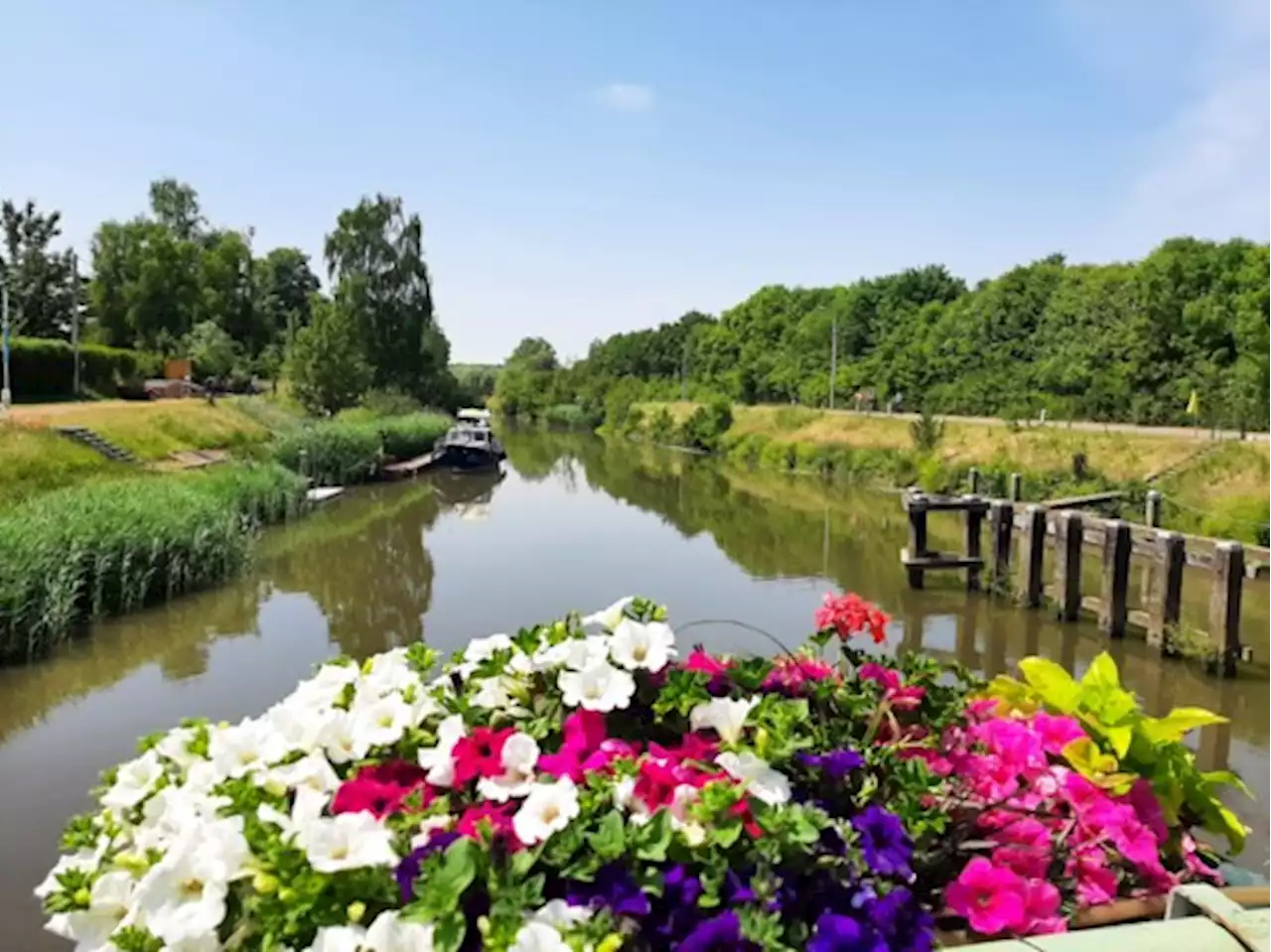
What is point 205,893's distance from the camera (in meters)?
1.46

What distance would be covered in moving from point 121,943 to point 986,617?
41.8 feet

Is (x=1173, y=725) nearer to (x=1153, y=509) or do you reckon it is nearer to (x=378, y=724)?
(x=378, y=724)

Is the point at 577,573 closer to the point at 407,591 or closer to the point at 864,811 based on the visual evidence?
the point at 407,591

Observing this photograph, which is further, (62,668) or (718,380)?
(718,380)

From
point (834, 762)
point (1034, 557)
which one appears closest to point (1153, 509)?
point (1034, 557)

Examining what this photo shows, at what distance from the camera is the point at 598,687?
1.92 m

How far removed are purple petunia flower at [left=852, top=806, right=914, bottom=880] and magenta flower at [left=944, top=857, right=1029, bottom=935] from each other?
0.13 metres

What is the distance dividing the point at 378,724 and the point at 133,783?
1.51 ft

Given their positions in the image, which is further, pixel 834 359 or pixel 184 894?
pixel 834 359

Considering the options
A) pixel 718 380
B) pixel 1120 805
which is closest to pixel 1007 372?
pixel 718 380

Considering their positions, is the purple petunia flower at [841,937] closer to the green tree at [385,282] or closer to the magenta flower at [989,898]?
the magenta flower at [989,898]

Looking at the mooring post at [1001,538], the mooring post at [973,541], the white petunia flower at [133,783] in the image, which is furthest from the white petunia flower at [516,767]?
the mooring post at [973,541]

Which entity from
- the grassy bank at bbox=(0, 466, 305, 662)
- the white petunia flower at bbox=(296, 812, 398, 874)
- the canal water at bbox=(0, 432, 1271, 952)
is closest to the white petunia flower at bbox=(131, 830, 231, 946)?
the white petunia flower at bbox=(296, 812, 398, 874)

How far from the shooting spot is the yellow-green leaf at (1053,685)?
8.21 ft
